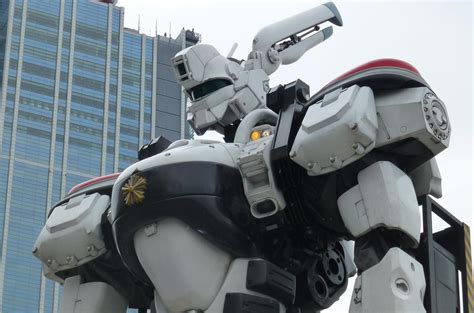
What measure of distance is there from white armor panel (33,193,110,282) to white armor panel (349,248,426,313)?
2716 millimetres

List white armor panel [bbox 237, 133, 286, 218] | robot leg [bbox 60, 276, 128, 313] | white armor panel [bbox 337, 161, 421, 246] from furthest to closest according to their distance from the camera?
1. robot leg [bbox 60, 276, 128, 313]
2. white armor panel [bbox 237, 133, 286, 218]
3. white armor panel [bbox 337, 161, 421, 246]

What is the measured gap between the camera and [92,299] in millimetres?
9234

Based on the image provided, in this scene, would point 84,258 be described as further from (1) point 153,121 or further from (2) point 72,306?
(1) point 153,121

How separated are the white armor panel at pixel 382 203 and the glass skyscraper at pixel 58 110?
1841 inches

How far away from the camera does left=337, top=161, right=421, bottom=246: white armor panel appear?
7375 millimetres

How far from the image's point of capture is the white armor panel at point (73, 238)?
911 cm

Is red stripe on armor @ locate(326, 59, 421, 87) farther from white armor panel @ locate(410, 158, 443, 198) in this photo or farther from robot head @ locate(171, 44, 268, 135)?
robot head @ locate(171, 44, 268, 135)

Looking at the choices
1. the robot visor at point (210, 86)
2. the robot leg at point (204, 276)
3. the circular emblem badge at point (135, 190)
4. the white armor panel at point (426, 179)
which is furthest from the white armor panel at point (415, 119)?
the robot visor at point (210, 86)

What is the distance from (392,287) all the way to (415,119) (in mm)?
1235

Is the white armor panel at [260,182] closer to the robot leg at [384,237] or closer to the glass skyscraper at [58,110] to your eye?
the robot leg at [384,237]

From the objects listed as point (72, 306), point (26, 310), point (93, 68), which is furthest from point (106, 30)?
point (72, 306)

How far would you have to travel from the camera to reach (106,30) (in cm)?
6019

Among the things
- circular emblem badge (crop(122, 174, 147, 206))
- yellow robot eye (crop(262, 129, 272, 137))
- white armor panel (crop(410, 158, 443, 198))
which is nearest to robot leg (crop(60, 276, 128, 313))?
circular emblem badge (crop(122, 174, 147, 206))

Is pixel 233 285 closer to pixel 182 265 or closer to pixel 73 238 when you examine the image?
pixel 182 265
